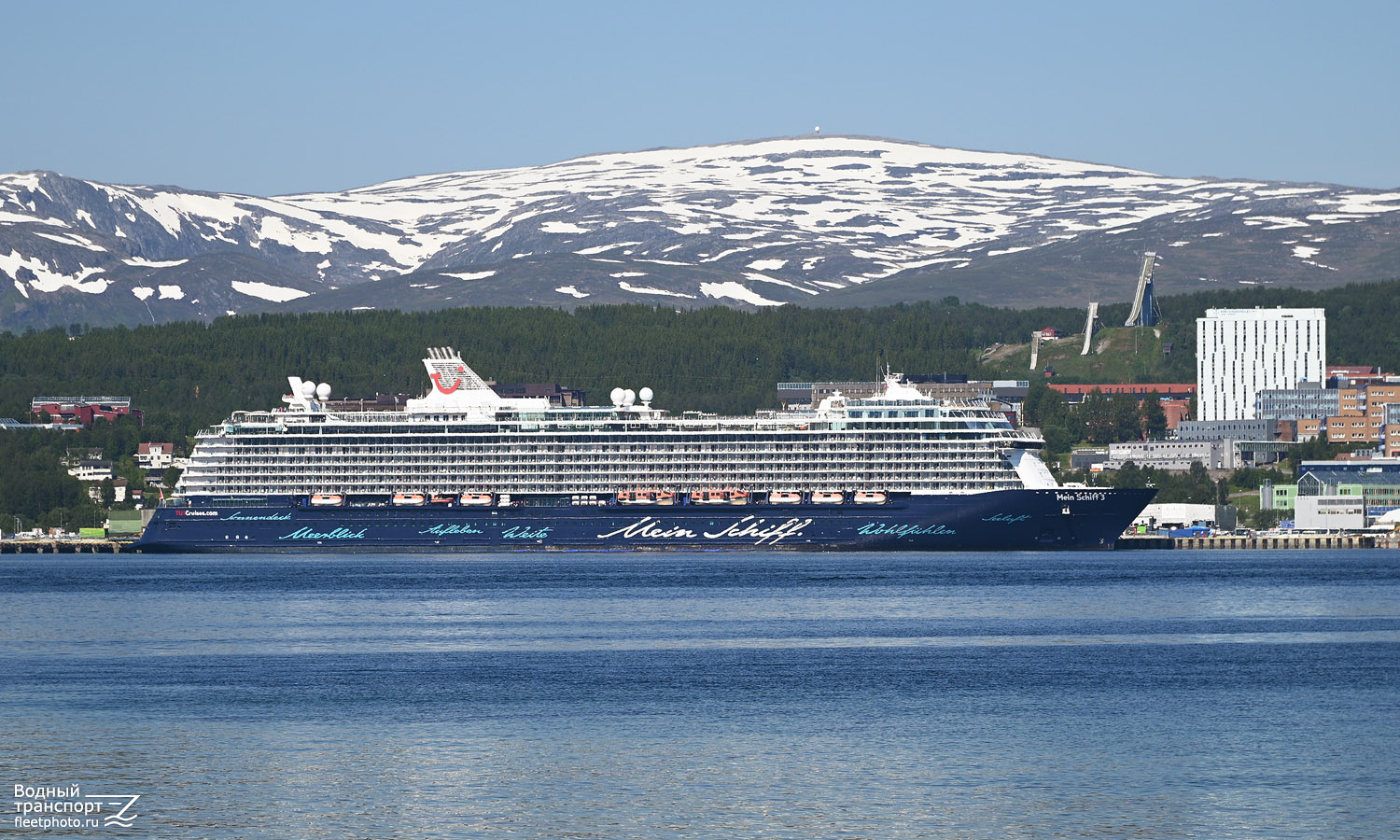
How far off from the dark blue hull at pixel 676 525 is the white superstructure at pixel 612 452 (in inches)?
53.9

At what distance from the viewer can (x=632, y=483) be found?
96.4 metres

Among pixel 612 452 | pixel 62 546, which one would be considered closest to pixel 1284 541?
pixel 612 452

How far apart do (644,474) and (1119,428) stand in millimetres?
96694

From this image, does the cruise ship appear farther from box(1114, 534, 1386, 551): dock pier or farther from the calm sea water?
box(1114, 534, 1386, 551): dock pier

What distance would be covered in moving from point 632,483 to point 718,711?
5700 centimetres

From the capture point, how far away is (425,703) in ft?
134

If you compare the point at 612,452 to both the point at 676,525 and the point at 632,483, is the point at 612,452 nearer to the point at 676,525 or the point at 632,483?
the point at 632,483

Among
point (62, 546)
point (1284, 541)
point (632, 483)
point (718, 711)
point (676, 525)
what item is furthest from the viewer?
point (1284, 541)

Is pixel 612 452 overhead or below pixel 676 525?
overhead

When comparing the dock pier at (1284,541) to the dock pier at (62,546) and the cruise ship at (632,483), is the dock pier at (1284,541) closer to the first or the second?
the cruise ship at (632,483)

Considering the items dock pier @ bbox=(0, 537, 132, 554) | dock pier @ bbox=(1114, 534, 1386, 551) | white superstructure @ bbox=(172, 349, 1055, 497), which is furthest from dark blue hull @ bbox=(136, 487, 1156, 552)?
dock pier @ bbox=(1114, 534, 1386, 551)

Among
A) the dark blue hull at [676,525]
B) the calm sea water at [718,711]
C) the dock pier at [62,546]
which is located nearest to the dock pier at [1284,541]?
the dark blue hull at [676,525]

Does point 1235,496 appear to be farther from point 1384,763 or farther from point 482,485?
point 1384,763

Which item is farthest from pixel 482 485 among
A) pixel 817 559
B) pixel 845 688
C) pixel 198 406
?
pixel 198 406
